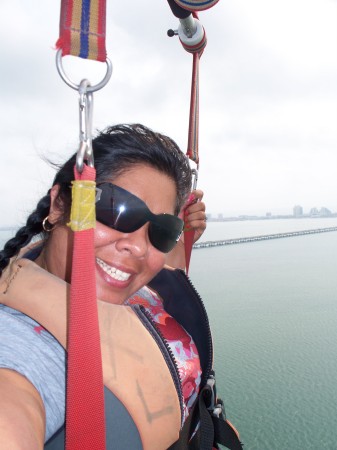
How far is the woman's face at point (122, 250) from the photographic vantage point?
3.92 ft

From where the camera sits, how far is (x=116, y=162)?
129 cm

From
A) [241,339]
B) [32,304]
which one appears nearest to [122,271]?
[32,304]

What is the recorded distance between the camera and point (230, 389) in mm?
10242

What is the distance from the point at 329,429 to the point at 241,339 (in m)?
5.36

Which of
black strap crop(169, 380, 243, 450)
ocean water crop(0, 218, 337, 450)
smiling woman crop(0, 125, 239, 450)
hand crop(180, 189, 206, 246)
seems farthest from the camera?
ocean water crop(0, 218, 337, 450)

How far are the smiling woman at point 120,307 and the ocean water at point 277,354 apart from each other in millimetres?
8540

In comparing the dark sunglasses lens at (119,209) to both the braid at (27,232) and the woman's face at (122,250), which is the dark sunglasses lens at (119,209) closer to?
the woman's face at (122,250)

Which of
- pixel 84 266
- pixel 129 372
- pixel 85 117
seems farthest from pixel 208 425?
pixel 85 117

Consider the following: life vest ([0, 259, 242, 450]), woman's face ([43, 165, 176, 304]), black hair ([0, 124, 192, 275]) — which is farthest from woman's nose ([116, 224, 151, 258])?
life vest ([0, 259, 242, 450])

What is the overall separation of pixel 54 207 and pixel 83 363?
74 cm

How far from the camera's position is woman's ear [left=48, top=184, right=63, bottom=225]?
48.9 inches

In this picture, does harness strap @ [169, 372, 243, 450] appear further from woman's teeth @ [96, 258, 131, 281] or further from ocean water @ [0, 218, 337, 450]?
ocean water @ [0, 218, 337, 450]

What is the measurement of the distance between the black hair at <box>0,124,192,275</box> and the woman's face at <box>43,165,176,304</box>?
0.05 metres

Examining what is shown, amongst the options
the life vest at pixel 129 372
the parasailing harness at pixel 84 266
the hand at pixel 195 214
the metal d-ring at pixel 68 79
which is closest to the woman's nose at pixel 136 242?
the life vest at pixel 129 372
